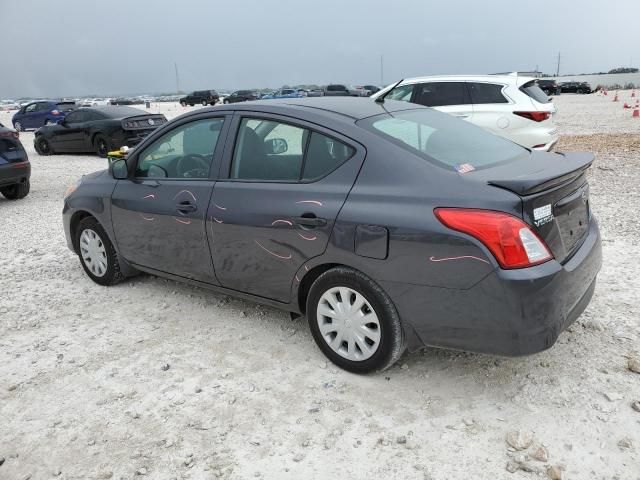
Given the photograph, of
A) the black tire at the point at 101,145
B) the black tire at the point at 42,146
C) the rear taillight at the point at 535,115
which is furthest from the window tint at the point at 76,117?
the rear taillight at the point at 535,115

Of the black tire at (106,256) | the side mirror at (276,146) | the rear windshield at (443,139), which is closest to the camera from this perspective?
the rear windshield at (443,139)

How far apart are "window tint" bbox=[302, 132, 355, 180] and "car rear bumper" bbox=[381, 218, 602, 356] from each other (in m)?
0.79

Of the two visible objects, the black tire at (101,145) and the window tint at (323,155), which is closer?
the window tint at (323,155)

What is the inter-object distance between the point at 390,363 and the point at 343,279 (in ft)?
1.81

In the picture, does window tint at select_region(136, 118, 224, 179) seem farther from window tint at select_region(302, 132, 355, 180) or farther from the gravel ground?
the gravel ground

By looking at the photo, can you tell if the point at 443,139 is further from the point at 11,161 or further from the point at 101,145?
the point at 101,145

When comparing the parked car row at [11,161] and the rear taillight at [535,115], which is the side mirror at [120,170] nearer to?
the parked car row at [11,161]

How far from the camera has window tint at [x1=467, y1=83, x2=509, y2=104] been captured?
854 centimetres

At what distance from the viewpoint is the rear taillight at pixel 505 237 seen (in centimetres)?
263

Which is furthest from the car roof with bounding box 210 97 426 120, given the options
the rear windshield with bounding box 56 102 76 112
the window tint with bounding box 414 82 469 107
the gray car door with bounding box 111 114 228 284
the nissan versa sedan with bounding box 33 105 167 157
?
the rear windshield with bounding box 56 102 76 112

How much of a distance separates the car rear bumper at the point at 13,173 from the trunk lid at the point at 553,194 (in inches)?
319

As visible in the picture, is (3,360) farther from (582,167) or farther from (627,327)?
(627,327)

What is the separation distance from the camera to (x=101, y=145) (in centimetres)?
1456

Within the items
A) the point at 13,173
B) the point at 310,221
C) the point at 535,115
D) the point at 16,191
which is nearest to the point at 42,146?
the point at 16,191
